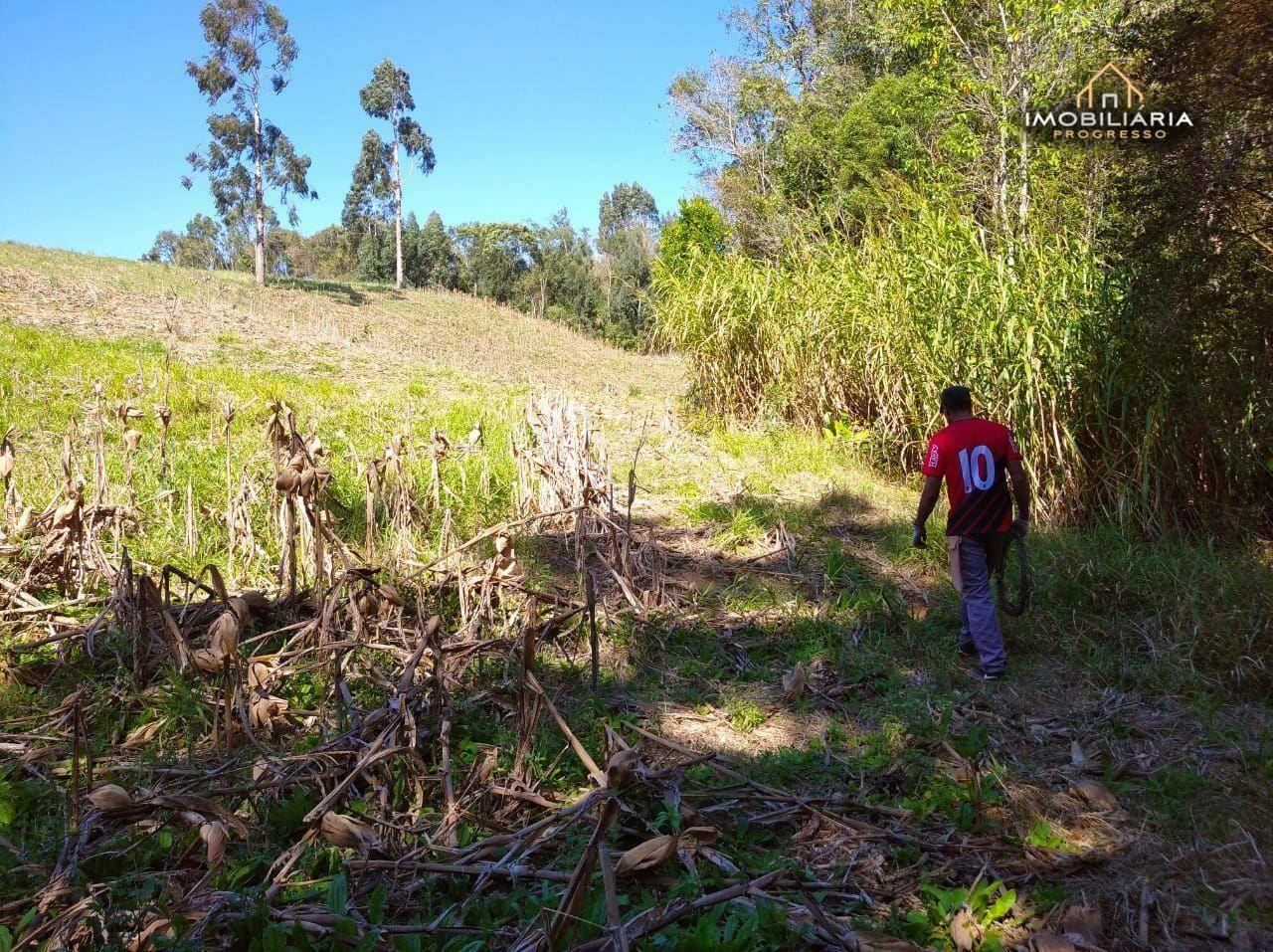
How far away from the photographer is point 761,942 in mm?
1907

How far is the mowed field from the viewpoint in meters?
2.02

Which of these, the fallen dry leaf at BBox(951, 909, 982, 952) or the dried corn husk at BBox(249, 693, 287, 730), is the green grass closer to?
the dried corn husk at BBox(249, 693, 287, 730)

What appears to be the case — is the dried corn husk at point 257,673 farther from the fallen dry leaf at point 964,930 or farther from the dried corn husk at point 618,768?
the fallen dry leaf at point 964,930

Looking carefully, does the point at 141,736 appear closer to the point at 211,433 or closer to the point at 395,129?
the point at 211,433

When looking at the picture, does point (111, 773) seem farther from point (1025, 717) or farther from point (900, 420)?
point (900, 420)

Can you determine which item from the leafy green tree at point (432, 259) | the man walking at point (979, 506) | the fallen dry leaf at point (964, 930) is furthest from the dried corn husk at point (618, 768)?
the leafy green tree at point (432, 259)

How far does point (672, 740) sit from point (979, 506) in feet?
6.00

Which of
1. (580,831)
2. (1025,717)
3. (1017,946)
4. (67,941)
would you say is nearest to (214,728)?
(67,941)

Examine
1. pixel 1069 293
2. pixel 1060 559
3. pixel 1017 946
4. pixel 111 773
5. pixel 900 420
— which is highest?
pixel 1069 293

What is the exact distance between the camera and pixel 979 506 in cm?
379

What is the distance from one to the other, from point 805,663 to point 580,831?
1757 mm

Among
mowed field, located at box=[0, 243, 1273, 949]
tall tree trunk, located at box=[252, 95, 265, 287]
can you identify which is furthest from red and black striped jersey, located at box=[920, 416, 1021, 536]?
tall tree trunk, located at box=[252, 95, 265, 287]

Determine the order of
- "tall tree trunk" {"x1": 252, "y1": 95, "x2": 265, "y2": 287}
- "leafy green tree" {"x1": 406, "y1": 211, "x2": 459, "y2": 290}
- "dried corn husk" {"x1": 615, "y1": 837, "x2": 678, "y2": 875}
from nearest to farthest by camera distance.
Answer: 1. "dried corn husk" {"x1": 615, "y1": 837, "x2": 678, "y2": 875}
2. "tall tree trunk" {"x1": 252, "y1": 95, "x2": 265, "y2": 287}
3. "leafy green tree" {"x1": 406, "y1": 211, "x2": 459, "y2": 290}

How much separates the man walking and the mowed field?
259mm
